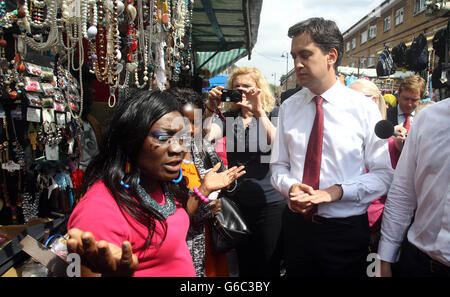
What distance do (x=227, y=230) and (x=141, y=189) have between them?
77cm

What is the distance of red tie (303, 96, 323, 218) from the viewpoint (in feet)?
4.95

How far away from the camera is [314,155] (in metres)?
1.52

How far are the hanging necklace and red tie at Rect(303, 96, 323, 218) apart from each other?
70 centimetres

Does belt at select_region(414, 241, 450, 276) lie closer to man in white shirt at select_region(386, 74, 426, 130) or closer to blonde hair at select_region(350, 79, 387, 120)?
blonde hair at select_region(350, 79, 387, 120)

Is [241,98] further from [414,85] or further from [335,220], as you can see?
[414,85]

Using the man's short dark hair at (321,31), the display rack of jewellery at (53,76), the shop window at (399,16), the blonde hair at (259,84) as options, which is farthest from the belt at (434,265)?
the shop window at (399,16)

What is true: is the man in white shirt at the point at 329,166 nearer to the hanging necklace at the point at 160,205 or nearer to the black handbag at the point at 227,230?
the black handbag at the point at 227,230

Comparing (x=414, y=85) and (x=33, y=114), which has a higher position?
(x=414, y=85)

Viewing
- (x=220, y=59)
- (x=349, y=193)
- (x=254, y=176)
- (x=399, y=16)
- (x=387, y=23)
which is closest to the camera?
(x=349, y=193)

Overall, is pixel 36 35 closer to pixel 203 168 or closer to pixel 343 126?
pixel 203 168

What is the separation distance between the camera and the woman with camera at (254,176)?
2.04 meters

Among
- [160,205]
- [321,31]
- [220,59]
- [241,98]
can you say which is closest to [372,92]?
[321,31]

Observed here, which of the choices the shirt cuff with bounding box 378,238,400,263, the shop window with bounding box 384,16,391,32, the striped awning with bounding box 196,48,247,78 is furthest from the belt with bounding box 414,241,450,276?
the shop window with bounding box 384,16,391,32
